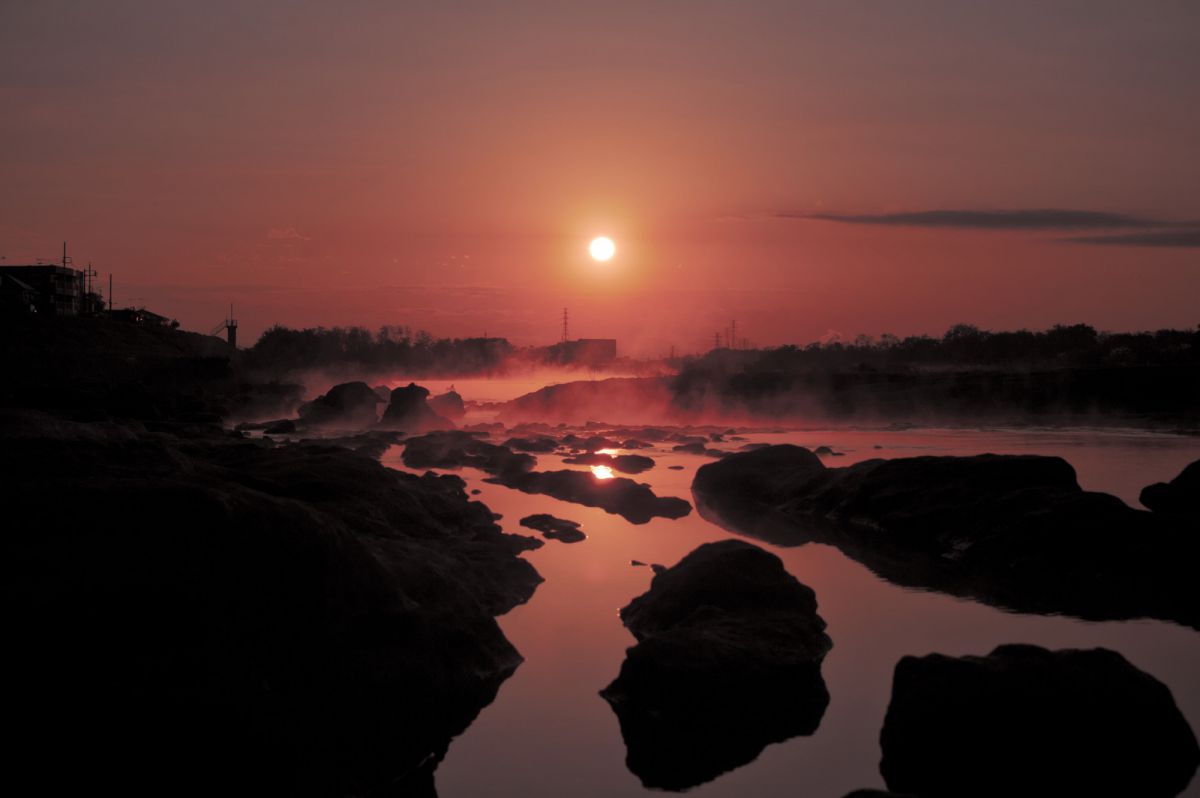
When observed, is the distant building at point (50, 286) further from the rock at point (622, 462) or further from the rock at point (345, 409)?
the rock at point (622, 462)

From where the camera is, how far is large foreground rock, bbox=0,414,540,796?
874 centimetres

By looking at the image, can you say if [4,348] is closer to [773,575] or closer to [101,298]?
[101,298]

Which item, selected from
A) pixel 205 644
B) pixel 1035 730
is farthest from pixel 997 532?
pixel 205 644

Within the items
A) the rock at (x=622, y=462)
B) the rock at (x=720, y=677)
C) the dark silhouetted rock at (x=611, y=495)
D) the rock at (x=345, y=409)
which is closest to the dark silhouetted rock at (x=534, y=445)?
the rock at (x=622, y=462)

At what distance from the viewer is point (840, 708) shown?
1296cm

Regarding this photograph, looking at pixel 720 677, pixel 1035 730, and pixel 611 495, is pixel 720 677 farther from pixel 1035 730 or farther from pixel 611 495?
pixel 611 495

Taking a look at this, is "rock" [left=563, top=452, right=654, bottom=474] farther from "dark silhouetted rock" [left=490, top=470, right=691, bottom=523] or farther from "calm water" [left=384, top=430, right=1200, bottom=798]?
"calm water" [left=384, top=430, right=1200, bottom=798]

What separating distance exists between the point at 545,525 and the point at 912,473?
381 inches

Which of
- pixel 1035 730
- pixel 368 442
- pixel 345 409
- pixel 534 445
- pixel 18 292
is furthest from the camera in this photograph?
pixel 18 292

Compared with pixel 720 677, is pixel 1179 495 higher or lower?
higher

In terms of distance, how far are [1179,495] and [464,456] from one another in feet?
91.1

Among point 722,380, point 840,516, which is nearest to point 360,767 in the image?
point 840,516

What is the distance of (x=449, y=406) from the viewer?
265 feet

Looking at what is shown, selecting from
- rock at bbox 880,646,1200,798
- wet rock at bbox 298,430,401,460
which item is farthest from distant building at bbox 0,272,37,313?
rock at bbox 880,646,1200,798
